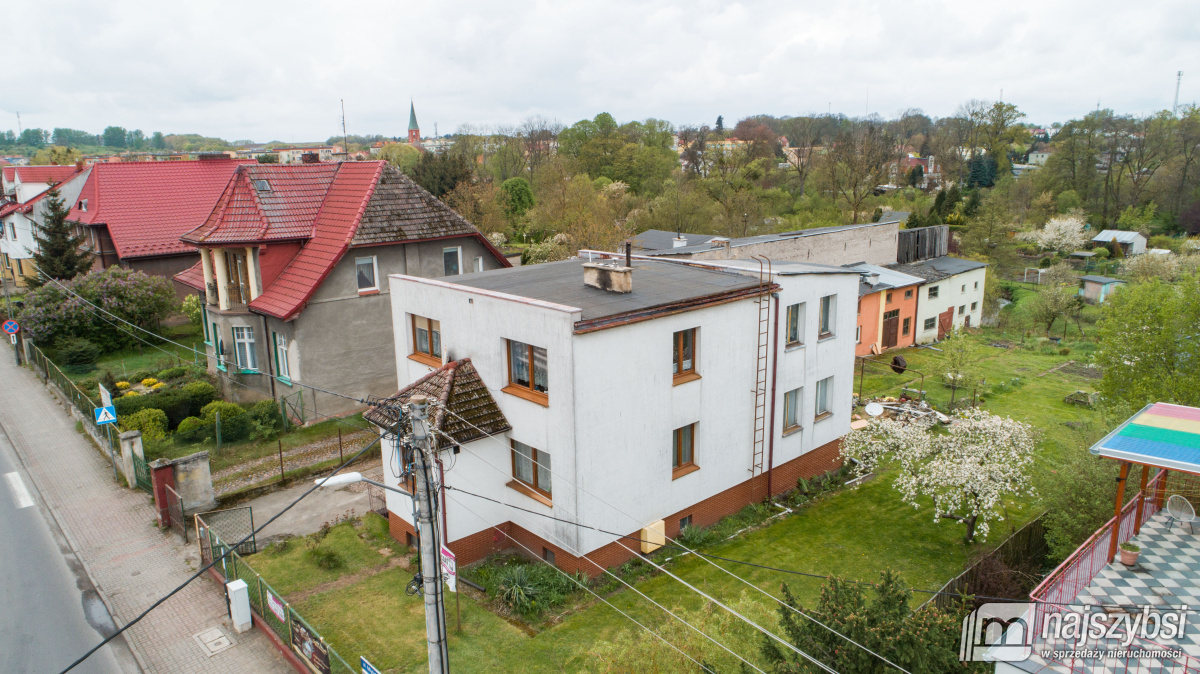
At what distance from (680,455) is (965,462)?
7167 millimetres

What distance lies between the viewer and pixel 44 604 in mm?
16859

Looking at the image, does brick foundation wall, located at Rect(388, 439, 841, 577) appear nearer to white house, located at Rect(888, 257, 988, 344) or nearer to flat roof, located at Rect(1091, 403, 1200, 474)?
flat roof, located at Rect(1091, 403, 1200, 474)

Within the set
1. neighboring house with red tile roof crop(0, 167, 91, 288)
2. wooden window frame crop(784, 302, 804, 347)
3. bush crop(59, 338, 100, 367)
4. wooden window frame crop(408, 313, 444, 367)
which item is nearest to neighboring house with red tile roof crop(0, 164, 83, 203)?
neighboring house with red tile roof crop(0, 167, 91, 288)

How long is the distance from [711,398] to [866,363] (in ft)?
70.7

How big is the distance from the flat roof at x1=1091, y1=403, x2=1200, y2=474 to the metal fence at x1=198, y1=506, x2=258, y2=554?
63.1ft

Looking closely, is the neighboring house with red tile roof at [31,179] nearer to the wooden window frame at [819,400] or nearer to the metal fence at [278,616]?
the metal fence at [278,616]

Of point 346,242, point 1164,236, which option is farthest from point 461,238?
point 1164,236

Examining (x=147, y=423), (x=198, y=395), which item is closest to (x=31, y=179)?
(x=198, y=395)

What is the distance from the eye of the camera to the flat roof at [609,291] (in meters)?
17.0

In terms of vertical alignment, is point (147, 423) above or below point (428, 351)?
below

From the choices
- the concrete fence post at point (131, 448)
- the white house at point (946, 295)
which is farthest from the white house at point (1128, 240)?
the concrete fence post at point (131, 448)

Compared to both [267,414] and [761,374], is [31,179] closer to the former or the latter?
[267,414]

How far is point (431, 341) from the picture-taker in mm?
19812

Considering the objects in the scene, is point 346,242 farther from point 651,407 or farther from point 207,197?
point 207,197
